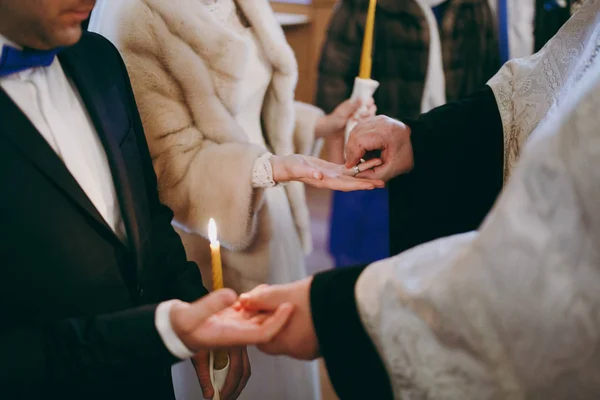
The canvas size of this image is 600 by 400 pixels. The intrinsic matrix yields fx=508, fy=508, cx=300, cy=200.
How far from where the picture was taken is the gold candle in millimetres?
734

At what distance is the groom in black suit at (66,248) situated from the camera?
763 millimetres

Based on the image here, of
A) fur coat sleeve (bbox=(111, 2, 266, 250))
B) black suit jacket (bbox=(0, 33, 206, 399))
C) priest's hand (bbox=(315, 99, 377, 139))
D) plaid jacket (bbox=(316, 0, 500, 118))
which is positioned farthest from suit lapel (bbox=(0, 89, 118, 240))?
plaid jacket (bbox=(316, 0, 500, 118))

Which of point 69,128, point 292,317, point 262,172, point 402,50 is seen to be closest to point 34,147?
point 69,128

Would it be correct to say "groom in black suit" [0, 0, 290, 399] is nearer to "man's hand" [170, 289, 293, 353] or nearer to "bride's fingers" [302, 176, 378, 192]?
"man's hand" [170, 289, 293, 353]

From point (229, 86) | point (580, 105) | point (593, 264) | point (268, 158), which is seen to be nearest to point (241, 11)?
point (229, 86)

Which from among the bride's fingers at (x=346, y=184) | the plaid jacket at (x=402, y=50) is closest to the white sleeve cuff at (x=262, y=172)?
the bride's fingers at (x=346, y=184)

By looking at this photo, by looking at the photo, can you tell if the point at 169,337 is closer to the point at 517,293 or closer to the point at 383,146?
the point at 517,293

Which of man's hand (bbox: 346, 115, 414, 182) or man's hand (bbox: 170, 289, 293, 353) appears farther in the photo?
man's hand (bbox: 346, 115, 414, 182)

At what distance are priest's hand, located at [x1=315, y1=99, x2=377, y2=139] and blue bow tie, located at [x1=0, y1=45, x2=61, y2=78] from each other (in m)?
0.90

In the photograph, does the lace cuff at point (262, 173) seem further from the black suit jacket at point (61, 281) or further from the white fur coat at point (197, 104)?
the black suit jacket at point (61, 281)

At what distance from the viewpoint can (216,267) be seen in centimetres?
74

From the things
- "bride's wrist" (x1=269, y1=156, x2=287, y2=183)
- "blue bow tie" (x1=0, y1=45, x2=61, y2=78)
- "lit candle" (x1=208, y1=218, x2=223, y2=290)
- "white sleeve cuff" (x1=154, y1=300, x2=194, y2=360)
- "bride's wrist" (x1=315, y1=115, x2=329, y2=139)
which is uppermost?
"blue bow tie" (x1=0, y1=45, x2=61, y2=78)

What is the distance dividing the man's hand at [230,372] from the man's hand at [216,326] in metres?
0.34

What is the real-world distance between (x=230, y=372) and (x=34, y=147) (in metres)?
0.64
